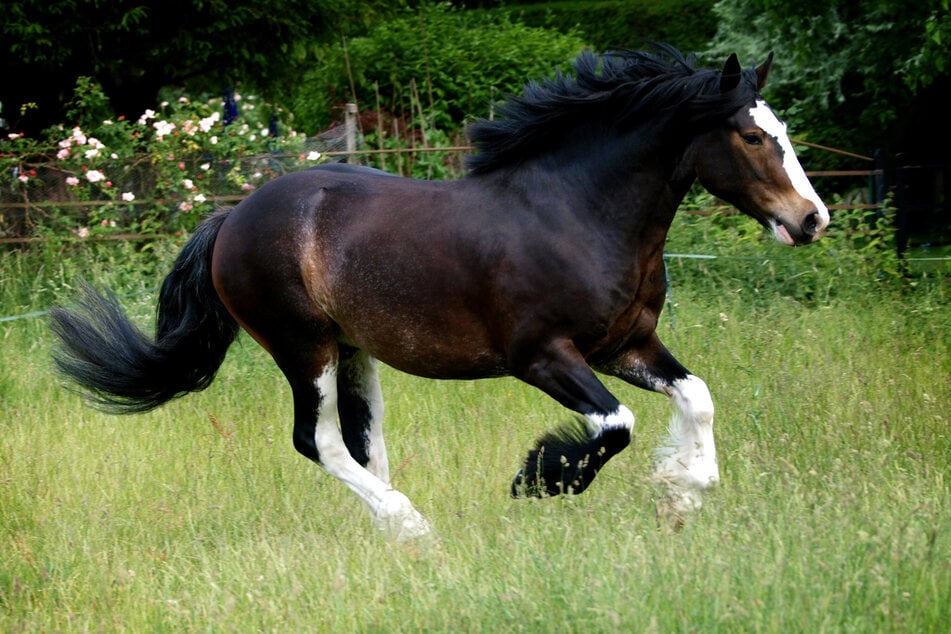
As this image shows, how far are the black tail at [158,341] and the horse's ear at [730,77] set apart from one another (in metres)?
2.58

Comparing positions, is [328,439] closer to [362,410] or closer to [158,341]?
[362,410]

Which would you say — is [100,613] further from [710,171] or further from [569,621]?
[710,171]

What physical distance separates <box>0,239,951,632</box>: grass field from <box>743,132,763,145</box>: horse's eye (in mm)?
1268

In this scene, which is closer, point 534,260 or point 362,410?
point 534,260

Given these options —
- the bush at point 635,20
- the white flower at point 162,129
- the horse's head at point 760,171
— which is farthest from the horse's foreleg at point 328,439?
the bush at point 635,20

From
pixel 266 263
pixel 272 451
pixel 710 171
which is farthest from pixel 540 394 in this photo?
pixel 710 171

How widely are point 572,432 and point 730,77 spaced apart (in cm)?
149

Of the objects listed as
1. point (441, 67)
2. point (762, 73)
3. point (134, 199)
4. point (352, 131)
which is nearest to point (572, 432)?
point (762, 73)

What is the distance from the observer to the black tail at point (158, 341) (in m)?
5.91

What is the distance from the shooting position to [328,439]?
17.9 ft

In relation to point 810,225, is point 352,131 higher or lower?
lower

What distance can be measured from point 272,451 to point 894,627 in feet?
12.8

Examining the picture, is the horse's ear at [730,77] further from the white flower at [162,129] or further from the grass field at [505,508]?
the white flower at [162,129]

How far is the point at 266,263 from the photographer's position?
5453mm
